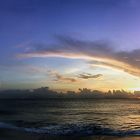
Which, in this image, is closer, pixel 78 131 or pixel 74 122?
pixel 78 131

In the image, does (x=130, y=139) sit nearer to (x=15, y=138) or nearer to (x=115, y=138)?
(x=115, y=138)

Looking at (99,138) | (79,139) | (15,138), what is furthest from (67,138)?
(15,138)

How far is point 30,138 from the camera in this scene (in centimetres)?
2500

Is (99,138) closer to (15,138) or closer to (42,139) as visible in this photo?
(42,139)

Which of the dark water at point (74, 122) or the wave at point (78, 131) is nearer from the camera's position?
A: the wave at point (78, 131)

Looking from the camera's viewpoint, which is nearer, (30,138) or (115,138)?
(30,138)

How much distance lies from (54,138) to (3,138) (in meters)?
4.26

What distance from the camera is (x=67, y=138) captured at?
26.5 m

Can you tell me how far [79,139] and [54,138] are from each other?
2.17 m

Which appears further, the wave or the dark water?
the dark water

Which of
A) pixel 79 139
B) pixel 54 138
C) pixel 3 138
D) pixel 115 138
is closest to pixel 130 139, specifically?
pixel 115 138

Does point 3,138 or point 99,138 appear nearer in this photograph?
point 3,138

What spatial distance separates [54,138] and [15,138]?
3300mm

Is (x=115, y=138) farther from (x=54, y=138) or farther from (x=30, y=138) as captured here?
(x=30, y=138)
